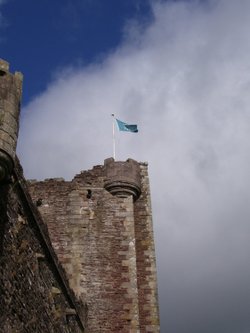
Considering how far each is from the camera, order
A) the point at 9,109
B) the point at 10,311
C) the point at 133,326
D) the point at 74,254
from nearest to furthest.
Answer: the point at 9,109
the point at 10,311
the point at 133,326
the point at 74,254

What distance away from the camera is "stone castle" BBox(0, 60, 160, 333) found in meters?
9.54

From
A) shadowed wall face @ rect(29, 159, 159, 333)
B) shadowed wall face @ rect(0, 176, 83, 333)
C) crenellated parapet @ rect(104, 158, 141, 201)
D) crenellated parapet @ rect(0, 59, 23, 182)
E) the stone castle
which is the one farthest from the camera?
crenellated parapet @ rect(104, 158, 141, 201)

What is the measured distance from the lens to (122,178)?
18.9 metres

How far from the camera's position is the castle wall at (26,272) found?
847cm

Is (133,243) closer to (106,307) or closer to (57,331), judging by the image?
(106,307)

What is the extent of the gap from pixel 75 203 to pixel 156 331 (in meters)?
4.27

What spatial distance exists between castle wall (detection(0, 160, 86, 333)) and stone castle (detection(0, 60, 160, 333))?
0.6 inches

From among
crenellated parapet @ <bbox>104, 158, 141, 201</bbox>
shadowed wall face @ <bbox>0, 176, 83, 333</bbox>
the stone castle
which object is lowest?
shadowed wall face @ <bbox>0, 176, 83, 333</bbox>

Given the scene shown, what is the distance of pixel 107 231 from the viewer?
1773 centimetres

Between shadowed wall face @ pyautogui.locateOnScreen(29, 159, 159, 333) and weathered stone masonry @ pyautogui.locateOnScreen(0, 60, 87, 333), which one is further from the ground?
shadowed wall face @ pyautogui.locateOnScreen(29, 159, 159, 333)

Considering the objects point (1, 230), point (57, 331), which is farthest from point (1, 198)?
point (57, 331)

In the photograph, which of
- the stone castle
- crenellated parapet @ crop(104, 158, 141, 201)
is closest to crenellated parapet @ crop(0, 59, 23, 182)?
the stone castle

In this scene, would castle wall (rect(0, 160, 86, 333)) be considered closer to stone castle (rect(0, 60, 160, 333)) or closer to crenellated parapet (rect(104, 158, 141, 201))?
stone castle (rect(0, 60, 160, 333))

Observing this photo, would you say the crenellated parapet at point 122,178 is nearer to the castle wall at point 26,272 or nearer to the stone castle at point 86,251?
the stone castle at point 86,251
